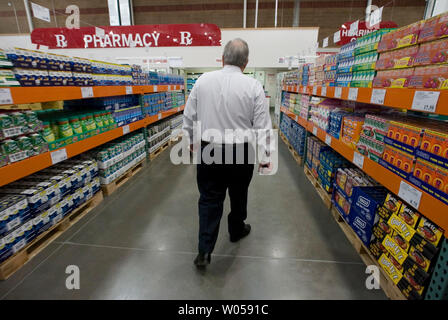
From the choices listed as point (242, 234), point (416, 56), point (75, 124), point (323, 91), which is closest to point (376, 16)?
point (323, 91)

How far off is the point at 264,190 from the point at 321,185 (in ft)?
2.63

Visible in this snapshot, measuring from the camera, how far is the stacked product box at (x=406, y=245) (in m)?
1.35

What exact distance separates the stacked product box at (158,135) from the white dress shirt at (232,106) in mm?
3140

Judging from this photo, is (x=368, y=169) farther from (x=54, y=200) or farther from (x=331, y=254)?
(x=54, y=200)

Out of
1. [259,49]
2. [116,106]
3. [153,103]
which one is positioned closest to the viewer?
[116,106]

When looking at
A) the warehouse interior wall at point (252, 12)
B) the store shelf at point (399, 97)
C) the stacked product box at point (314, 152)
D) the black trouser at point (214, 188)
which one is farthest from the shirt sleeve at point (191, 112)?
the warehouse interior wall at point (252, 12)

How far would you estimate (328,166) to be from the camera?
2.94 m

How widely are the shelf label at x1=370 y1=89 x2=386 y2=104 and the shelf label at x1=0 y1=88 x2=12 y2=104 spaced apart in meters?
2.76

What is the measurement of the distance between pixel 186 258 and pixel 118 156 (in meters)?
2.01

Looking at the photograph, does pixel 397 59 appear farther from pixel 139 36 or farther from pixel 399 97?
pixel 139 36

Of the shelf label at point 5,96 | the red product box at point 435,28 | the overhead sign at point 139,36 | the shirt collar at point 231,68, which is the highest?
the overhead sign at point 139,36

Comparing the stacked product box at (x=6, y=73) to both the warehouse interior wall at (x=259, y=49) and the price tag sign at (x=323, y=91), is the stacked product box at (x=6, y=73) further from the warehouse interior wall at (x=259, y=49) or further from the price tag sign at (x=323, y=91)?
the warehouse interior wall at (x=259, y=49)
